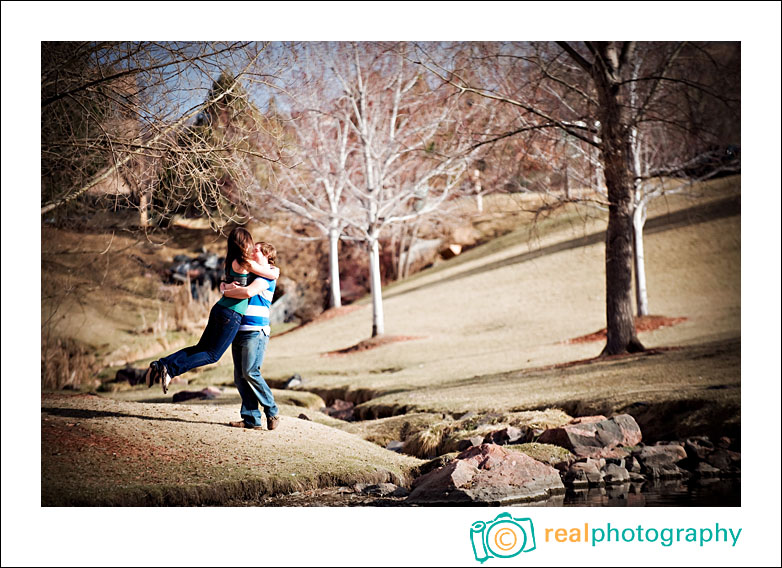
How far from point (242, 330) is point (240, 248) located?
59cm

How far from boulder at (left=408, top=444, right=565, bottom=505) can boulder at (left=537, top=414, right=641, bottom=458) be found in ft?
1.33

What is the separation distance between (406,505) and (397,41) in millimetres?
3704

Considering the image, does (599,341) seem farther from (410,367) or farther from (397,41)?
(397,41)

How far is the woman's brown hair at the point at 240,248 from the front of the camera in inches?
221

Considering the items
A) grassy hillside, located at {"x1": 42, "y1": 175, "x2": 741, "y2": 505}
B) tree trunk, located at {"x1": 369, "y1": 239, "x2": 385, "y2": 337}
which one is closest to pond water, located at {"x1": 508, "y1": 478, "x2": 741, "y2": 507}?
grassy hillside, located at {"x1": 42, "y1": 175, "x2": 741, "y2": 505}

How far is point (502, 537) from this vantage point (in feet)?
16.0

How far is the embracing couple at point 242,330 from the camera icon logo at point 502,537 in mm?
1738

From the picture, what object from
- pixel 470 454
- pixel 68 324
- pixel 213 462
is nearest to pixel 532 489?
pixel 470 454

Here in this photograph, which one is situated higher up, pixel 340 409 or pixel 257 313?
pixel 257 313

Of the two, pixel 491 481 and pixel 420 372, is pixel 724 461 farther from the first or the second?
pixel 420 372

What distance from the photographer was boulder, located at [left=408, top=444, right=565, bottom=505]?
5082 millimetres

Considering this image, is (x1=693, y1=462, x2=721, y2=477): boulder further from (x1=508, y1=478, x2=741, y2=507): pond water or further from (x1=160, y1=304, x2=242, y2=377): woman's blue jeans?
(x1=160, y1=304, x2=242, y2=377): woman's blue jeans

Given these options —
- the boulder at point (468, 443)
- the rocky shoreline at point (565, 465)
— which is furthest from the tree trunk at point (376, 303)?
the rocky shoreline at point (565, 465)

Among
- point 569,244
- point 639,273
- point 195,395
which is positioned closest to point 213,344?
point 195,395
